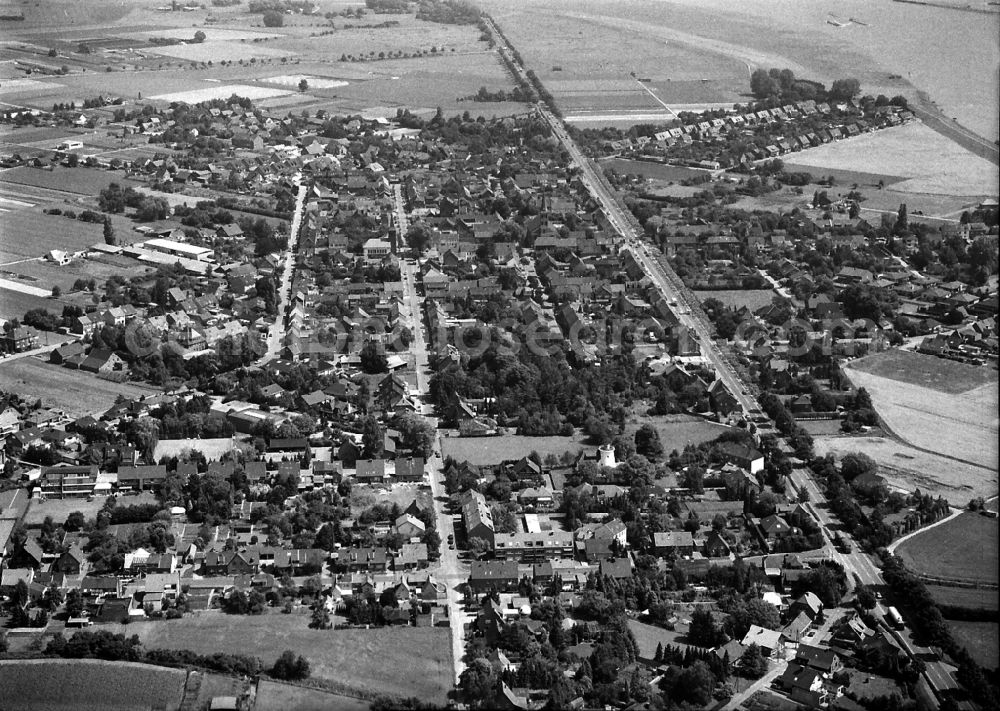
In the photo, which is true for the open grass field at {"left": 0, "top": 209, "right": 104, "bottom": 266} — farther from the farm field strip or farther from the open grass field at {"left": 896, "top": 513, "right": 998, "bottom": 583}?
the open grass field at {"left": 896, "top": 513, "right": 998, "bottom": 583}

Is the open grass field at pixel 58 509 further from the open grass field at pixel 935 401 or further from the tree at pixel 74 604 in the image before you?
the open grass field at pixel 935 401

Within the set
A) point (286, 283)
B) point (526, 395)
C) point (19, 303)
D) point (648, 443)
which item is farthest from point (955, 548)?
point (19, 303)

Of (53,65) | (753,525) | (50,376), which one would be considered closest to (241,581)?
(753,525)

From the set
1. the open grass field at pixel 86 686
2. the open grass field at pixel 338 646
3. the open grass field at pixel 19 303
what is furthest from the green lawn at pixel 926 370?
the open grass field at pixel 19 303

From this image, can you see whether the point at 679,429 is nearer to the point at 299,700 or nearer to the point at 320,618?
the point at 320,618

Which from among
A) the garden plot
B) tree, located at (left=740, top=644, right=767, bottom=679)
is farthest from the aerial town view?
the garden plot

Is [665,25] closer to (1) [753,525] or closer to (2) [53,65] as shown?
(2) [53,65]
